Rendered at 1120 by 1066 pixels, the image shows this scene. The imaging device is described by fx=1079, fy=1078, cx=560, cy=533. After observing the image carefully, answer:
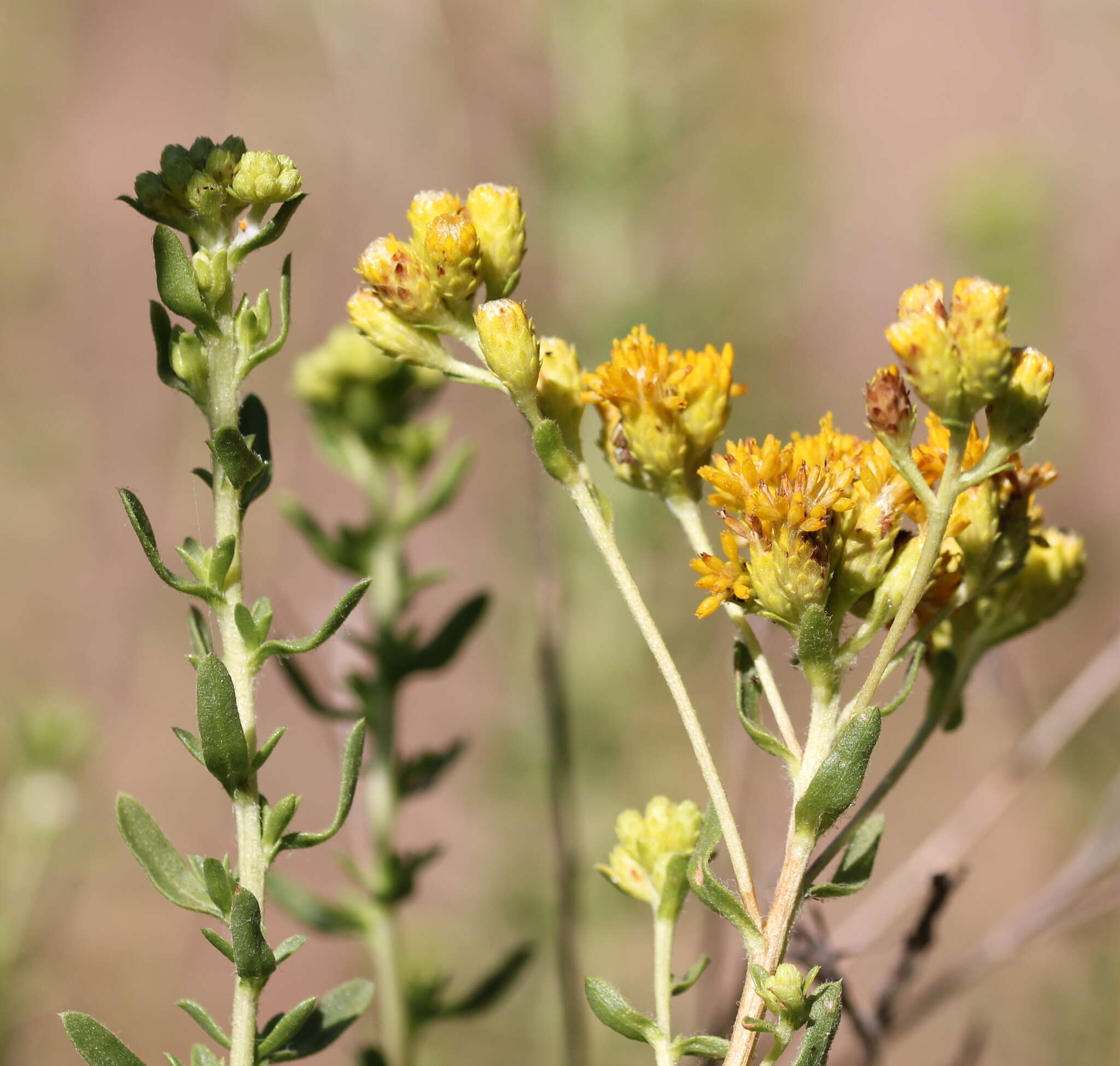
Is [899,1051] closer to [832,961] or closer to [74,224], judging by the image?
[832,961]

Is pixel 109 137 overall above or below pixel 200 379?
above

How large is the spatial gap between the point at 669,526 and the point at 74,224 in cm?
490

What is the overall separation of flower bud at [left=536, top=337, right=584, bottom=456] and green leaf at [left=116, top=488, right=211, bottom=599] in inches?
17.9

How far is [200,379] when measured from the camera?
1.08 metres

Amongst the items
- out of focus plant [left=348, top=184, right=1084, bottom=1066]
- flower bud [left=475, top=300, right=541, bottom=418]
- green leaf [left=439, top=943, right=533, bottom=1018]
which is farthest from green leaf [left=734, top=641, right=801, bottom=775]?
green leaf [left=439, top=943, right=533, bottom=1018]

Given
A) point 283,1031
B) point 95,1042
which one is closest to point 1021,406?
point 283,1031

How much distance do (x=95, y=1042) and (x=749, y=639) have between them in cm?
73

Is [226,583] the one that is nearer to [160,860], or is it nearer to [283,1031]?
[160,860]

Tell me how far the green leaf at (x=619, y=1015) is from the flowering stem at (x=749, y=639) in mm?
293

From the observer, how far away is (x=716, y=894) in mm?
972

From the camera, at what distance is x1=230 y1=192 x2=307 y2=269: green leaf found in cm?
104

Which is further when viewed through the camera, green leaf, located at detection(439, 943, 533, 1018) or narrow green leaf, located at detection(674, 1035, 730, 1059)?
green leaf, located at detection(439, 943, 533, 1018)

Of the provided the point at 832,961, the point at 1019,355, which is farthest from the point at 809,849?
the point at 1019,355

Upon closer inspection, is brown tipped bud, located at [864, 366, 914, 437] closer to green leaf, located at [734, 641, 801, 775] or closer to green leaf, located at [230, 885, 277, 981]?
green leaf, located at [734, 641, 801, 775]
